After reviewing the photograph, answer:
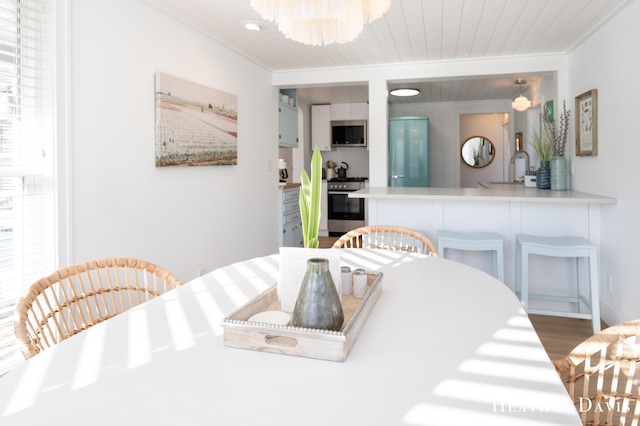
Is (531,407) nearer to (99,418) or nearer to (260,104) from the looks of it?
(99,418)

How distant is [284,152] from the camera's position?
6773 mm

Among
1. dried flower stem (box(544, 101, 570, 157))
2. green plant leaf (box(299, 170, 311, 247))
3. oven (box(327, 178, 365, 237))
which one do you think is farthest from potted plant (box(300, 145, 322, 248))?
oven (box(327, 178, 365, 237))

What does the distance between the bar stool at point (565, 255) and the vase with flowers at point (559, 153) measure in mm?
907

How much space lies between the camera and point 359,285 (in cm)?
128

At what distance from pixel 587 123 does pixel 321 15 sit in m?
2.95

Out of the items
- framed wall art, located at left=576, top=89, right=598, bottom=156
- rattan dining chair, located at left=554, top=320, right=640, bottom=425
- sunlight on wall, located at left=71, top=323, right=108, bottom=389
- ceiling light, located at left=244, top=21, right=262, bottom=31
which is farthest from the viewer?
framed wall art, located at left=576, top=89, right=598, bottom=156

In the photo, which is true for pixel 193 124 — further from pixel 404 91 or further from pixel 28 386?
pixel 404 91

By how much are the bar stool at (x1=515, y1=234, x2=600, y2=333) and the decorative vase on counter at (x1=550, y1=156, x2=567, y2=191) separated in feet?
2.90

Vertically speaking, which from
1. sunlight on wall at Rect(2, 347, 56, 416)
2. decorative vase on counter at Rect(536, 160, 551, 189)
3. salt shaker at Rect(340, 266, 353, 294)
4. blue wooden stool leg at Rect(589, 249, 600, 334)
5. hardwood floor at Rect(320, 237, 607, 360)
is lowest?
hardwood floor at Rect(320, 237, 607, 360)

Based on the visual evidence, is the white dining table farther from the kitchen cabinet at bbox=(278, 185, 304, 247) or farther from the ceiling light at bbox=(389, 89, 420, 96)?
the ceiling light at bbox=(389, 89, 420, 96)

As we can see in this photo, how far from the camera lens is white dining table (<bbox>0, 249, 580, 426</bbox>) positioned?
2.27ft

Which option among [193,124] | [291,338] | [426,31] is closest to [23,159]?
[193,124]

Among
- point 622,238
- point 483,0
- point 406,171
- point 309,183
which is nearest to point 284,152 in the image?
point 406,171

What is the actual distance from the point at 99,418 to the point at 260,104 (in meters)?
3.95
